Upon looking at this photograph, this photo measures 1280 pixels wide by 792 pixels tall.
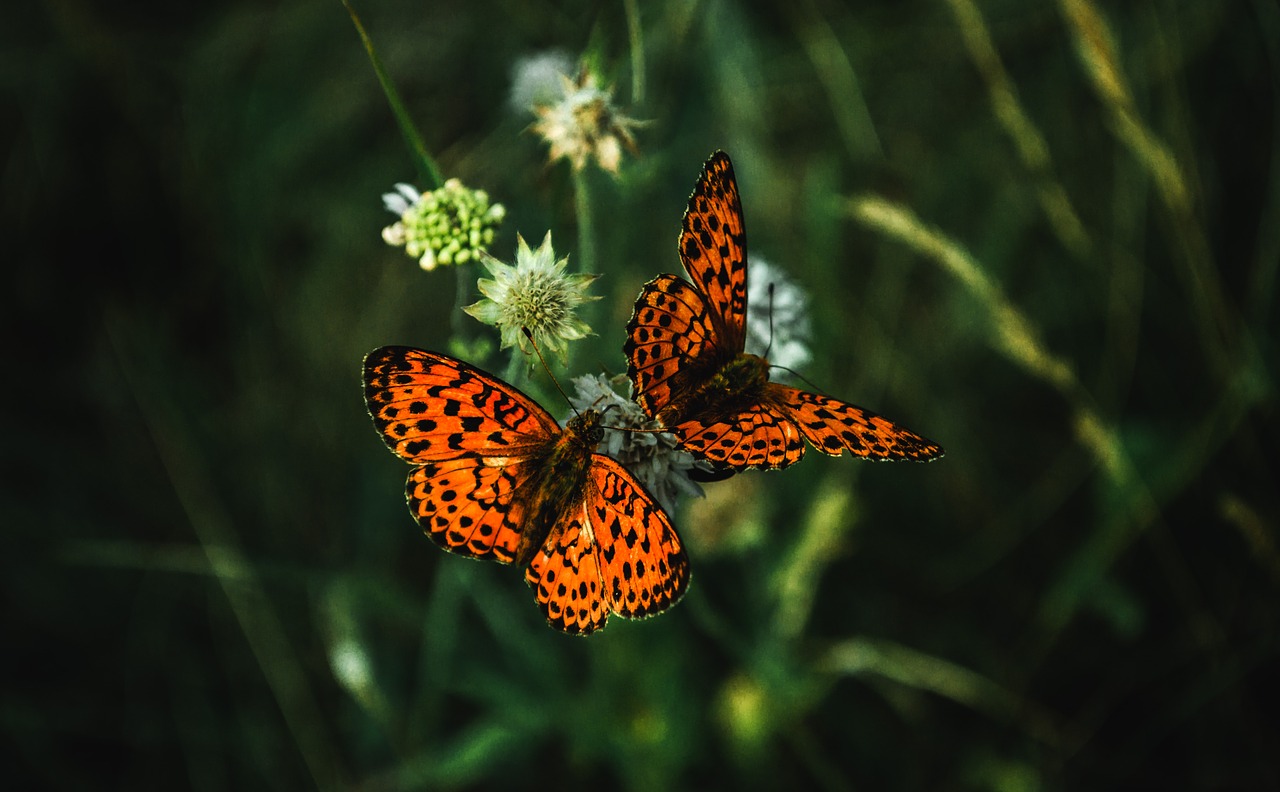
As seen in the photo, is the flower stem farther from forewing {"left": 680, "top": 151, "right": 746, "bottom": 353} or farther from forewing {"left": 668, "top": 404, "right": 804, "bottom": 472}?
forewing {"left": 668, "top": 404, "right": 804, "bottom": 472}

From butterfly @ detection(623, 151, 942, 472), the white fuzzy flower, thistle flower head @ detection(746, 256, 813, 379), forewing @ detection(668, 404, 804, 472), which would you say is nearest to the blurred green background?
the white fuzzy flower

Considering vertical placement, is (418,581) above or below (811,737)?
below

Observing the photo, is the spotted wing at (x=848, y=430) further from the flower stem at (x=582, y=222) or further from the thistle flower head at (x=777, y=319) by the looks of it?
the flower stem at (x=582, y=222)

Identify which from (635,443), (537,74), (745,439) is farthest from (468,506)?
(537,74)

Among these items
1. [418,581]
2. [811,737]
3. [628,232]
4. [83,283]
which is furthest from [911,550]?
[83,283]

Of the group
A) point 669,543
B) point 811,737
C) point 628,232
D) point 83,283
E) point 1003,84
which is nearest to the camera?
point 669,543

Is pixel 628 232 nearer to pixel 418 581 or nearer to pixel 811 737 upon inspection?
pixel 418 581

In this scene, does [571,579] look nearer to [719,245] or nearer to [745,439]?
[745,439]
